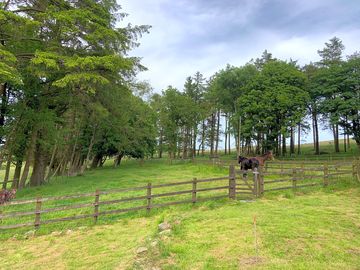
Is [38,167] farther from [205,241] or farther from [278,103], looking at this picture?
[278,103]

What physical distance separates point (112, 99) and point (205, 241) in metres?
13.3

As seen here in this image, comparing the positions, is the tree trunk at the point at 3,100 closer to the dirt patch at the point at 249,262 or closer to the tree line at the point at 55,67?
the tree line at the point at 55,67

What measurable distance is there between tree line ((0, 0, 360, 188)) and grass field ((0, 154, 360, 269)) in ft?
19.4

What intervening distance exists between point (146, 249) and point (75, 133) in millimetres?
21901

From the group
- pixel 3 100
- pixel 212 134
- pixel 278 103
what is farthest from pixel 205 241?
pixel 212 134

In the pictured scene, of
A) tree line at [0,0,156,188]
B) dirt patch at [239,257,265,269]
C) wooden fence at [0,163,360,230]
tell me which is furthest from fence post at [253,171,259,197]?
tree line at [0,0,156,188]

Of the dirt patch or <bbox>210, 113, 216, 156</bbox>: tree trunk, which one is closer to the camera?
the dirt patch

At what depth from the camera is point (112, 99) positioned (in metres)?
17.4

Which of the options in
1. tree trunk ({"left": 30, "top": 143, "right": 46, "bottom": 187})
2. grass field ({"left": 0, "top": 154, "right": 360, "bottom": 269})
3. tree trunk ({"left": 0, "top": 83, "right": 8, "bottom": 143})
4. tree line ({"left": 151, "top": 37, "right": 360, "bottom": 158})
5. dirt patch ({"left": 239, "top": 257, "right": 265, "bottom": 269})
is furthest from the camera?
tree line ({"left": 151, "top": 37, "right": 360, "bottom": 158})

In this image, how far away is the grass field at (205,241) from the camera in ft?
16.1

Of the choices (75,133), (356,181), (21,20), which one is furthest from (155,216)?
(75,133)

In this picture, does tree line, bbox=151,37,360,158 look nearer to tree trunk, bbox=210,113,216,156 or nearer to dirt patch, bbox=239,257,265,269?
tree trunk, bbox=210,113,216,156

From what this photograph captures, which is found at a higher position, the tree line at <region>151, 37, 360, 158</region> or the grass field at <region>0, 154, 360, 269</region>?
the tree line at <region>151, 37, 360, 158</region>

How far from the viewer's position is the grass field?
16.1 ft
